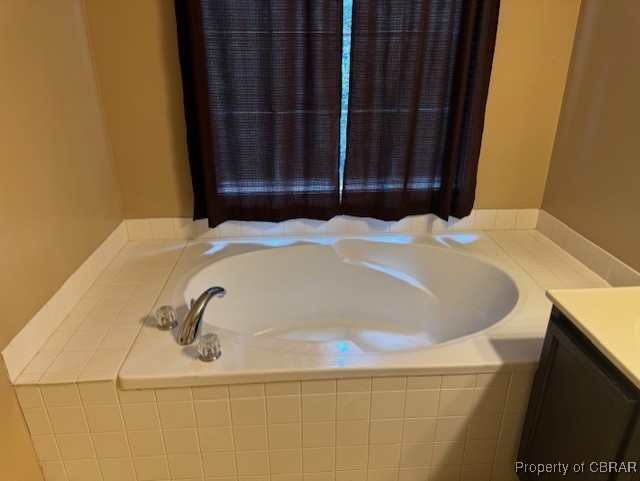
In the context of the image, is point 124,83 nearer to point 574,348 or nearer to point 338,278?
point 338,278

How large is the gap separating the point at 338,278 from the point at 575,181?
113 centimetres

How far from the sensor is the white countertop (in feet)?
3.11

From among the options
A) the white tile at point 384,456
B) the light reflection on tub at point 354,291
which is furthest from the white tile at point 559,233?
the white tile at point 384,456

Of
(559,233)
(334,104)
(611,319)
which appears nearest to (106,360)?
(334,104)

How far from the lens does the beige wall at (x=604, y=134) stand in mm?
1561

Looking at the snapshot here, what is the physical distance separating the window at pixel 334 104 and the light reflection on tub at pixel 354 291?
194mm

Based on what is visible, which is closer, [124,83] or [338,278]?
[124,83]

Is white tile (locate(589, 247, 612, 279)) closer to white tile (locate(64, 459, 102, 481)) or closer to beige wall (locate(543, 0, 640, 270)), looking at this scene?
beige wall (locate(543, 0, 640, 270))

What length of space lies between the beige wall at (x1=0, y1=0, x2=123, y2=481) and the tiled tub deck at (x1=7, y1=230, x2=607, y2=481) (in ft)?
0.42

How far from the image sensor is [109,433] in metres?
1.30

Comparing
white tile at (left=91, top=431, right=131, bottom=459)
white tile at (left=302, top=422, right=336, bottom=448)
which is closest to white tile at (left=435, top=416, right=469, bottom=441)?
white tile at (left=302, top=422, right=336, bottom=448)

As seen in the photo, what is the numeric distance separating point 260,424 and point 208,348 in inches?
11.0

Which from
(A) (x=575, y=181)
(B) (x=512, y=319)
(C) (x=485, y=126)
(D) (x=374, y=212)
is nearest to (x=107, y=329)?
(D) (x=374, y=212)

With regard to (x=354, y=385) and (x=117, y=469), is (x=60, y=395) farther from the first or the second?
(x=354, y=385)
